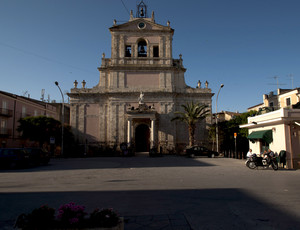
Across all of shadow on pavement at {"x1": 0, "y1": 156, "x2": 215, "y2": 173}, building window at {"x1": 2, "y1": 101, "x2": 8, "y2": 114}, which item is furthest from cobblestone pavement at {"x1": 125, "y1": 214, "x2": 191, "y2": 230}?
building window at {"x1": 2, "y1": 101, "x2": 8, "y2": 114}

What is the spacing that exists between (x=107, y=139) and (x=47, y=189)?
2552 cm

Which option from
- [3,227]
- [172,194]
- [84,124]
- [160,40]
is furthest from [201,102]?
[3,227]

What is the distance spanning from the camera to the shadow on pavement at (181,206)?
4.73 meters

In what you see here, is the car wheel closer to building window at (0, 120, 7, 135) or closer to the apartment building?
the apartment building

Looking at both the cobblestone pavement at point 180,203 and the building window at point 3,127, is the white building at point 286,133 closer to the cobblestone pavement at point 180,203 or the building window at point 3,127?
the cobblestone pavement at point 180,203

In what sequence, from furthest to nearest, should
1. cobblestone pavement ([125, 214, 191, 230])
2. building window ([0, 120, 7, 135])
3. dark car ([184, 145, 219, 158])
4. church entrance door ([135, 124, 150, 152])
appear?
church entrance door ([135, 124, 150, 152]), building window ([0, 120, 7, 135]), dark car ([184, 145, 219, 158]), cobblestone pavement ([125, 214, 191, 230])

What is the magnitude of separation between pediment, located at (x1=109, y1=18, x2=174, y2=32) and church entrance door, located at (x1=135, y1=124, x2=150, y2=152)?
14318mm

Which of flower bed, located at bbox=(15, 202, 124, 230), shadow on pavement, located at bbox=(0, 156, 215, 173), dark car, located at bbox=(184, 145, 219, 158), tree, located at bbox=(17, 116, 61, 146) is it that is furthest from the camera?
tree, located at bbox=(17, 116, 61, 146)

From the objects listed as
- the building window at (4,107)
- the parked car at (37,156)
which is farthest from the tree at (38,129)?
the parked car at (37,156)

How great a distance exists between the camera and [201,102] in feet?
115

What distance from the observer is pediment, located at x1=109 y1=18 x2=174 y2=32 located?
116ft

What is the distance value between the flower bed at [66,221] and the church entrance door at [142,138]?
32.4 m

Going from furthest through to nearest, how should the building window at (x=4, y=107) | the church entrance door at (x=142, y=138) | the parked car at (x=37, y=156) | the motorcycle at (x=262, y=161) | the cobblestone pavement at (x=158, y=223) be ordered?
the church entrance door at (x=142, y=138) → the building window at (x=4, y=107) → the parked car at (x=37, y=156) → the motorcycle at (x=262, y=161) → the cobblestone pavement at (x=158, y=223)

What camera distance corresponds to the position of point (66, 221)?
3.05 m
